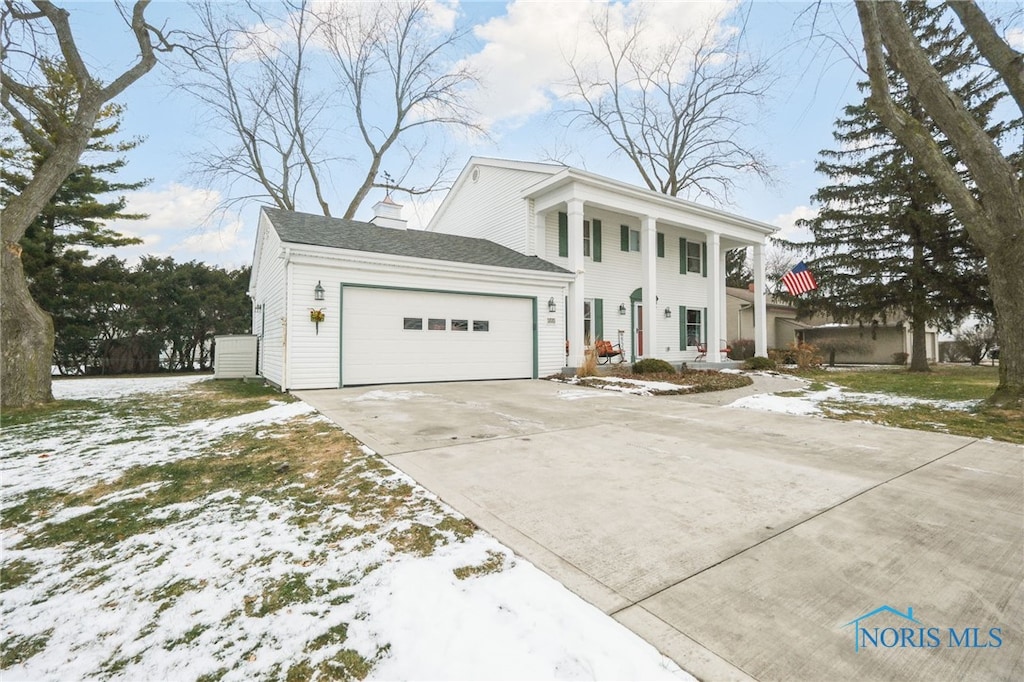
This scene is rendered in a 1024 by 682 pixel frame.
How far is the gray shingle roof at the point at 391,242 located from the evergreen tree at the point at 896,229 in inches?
415

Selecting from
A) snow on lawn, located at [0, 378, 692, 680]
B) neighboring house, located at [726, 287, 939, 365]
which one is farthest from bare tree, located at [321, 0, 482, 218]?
snow on lawn, located at [0, 378, 692, 680]

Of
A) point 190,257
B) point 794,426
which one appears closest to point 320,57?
point 190,257

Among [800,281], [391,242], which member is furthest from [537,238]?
[800,281]

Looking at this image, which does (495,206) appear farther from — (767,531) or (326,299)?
(767,531)

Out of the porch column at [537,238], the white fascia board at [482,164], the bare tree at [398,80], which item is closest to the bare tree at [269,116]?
the bare tree at [398,80]

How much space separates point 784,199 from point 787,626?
23.2 meters

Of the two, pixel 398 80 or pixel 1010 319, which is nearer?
pixel 1010 319

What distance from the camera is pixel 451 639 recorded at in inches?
63.9

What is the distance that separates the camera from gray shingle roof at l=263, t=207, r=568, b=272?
959 centimetres

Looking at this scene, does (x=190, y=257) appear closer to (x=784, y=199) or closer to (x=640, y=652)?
(x=640, y=652)

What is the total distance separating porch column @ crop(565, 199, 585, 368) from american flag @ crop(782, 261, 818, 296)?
28.3 ft

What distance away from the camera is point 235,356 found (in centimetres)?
1316

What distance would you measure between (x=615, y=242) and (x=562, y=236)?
2.23 meters

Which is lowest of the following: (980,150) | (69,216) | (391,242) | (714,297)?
(714,297)
